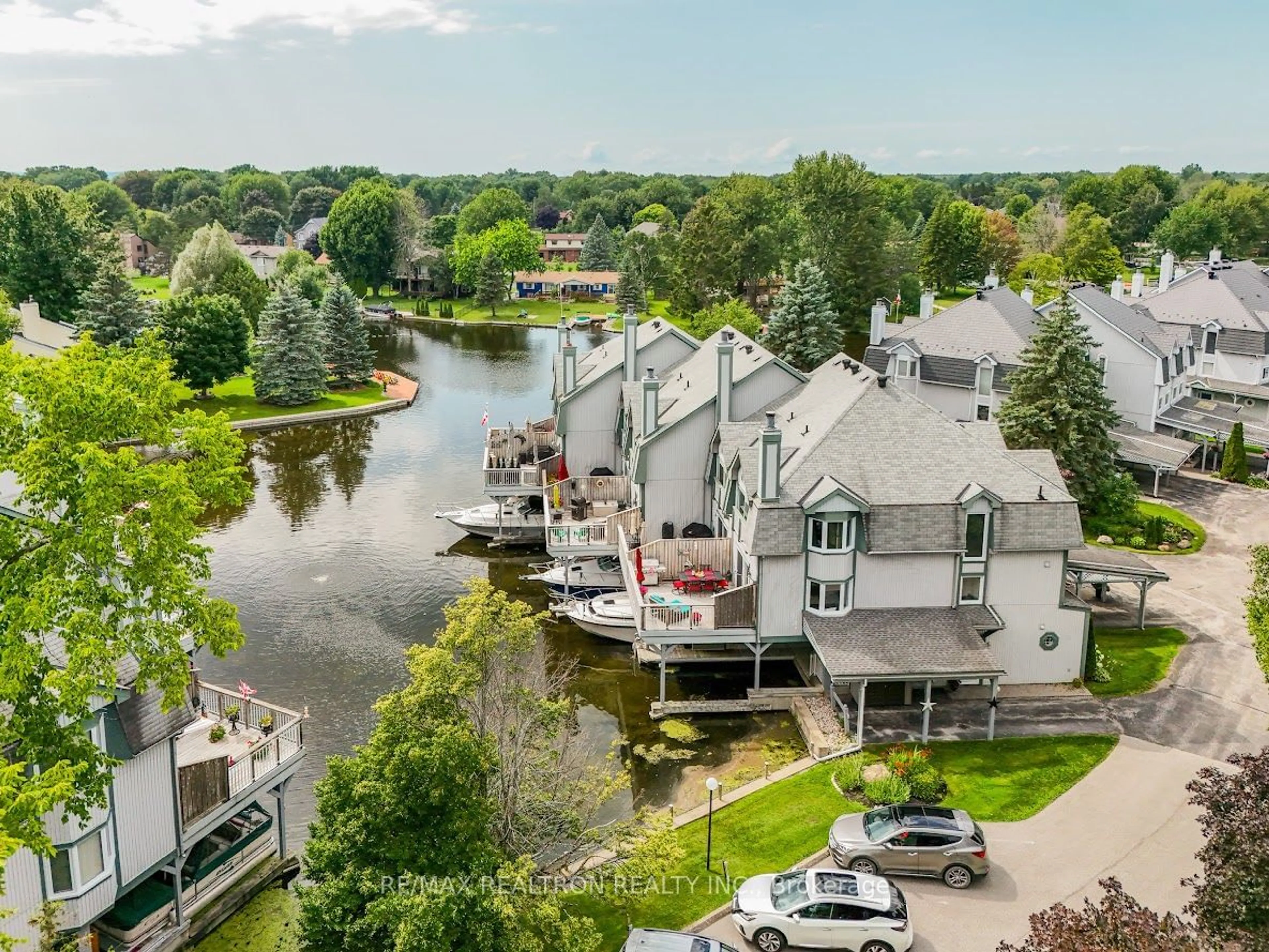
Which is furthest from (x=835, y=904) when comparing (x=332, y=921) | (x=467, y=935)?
(x=332, y=921)

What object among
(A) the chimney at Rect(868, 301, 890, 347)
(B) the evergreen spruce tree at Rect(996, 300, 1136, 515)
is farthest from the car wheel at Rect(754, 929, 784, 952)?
(A) the chimney at Rect(868, 301, 890, 347)

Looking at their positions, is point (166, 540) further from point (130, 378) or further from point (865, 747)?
point (865, 747)

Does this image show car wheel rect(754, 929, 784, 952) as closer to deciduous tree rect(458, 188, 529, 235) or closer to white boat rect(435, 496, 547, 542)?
white boat rect(435, 496, 547, 542)

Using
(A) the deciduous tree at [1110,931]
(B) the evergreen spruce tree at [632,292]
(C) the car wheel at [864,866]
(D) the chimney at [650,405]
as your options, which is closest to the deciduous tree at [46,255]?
(B) the evergreen spruce tree at [632,292]

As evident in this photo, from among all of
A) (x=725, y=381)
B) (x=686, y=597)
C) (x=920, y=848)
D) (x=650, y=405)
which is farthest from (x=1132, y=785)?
(x=650, y=405)

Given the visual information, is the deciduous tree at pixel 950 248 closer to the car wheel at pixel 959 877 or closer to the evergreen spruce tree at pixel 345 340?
the evergreen spruce tree at pixel 345 340

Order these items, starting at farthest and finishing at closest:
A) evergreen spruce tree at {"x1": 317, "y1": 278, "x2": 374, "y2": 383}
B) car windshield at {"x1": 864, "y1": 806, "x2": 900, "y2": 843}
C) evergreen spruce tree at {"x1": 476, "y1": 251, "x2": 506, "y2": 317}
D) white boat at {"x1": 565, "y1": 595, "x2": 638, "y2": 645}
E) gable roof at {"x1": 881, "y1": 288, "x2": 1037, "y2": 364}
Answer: evergreen spruce tree at {"x1": 476, "y1": 251, "x2": 506, "y2": 317} < evergreen spruce tree at {"x1": 317, "y1": 278, "x2": 374, "y2": 383} < gable roof at {"x1": 881, "y1": 288, "x2": 1037, "y2": 364} < white boat at {"x1": 565, "y1": 595, "x2": 638, "y2": 645} < car windshield at {"x1": 864, "y1": 806, "x2": 900, "y2": 843}
